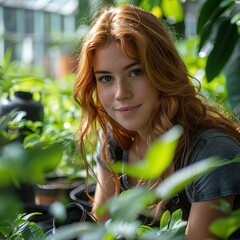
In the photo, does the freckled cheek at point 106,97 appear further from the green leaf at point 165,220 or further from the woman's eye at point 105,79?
the green leaf at point 165,220

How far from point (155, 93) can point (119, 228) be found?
3.34ft

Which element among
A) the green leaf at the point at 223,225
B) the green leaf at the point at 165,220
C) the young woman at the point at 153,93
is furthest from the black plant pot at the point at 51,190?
the green leaf at the point at 223,225

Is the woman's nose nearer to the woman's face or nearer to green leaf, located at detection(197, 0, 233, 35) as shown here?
the woman's face

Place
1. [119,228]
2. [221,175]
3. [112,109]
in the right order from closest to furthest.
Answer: [119,228] < [221,175] < [112,109]

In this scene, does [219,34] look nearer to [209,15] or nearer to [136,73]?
[209,15]

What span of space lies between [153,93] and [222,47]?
0.75ft

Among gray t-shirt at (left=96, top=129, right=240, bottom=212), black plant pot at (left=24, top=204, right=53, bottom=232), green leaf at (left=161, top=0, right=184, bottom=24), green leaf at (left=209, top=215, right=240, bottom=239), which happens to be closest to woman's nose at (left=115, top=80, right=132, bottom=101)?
gray t-shirt at (left=96, top=129, right=240, bottom=212)

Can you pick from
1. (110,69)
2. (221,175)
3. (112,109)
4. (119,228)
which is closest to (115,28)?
(110,69)

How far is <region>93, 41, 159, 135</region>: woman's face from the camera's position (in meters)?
1.46

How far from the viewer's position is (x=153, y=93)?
1.51 m

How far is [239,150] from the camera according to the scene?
1.40 metres

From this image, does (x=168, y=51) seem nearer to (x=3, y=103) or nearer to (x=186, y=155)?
(x=186, y=155)

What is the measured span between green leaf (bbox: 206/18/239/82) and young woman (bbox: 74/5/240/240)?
131mm

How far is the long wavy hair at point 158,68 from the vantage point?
1477mm
